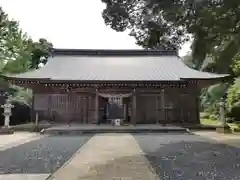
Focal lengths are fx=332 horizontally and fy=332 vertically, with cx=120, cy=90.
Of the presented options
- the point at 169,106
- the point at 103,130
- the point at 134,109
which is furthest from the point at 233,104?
the point at 103,130

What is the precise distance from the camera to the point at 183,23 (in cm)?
1090

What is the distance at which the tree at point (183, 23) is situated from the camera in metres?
9.64

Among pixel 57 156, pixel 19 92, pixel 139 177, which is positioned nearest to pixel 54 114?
pixel 19 92

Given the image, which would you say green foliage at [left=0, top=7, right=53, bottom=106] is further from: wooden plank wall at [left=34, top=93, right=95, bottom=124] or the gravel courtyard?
the gravel courtyard

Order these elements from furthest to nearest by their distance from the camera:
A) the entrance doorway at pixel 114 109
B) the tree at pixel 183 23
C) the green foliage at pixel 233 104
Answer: the green foliage at pixel 233 104 < the entrance doorway at pixel 114 109 < the tree at pixel 183 23

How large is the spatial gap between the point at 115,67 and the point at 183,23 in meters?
15.3

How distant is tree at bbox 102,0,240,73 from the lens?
9641 millimetres

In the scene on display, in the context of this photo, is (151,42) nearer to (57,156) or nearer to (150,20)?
(150,20)

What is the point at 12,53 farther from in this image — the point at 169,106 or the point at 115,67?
the point at 169,106

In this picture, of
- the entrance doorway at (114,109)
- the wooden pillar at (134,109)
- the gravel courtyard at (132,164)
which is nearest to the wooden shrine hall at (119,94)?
the wooden pillar at (134,109)

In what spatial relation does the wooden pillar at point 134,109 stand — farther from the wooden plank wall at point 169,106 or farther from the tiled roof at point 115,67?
the tiled roof at point 115,67

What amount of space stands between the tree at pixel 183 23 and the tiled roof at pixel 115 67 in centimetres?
1024

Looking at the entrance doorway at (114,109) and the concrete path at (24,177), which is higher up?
the entrance doorway at (114,109)

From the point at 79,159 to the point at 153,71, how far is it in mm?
16886
